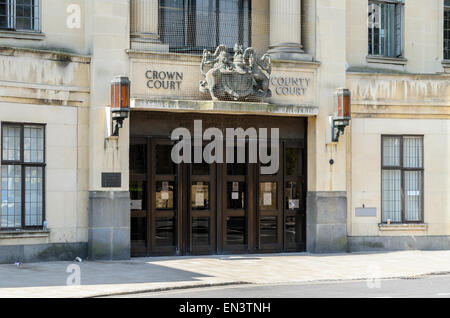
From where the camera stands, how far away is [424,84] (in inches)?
864

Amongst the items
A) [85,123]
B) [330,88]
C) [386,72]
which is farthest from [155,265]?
[386,72]

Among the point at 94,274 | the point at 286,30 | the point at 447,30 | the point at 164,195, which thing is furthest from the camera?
the point at 447,30

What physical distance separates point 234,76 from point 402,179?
20.4 feet

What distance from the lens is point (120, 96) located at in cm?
1805

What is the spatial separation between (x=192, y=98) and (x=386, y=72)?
627 centimetres

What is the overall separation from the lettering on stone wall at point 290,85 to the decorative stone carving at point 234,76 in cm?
64

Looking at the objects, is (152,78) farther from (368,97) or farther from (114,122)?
(368,97)

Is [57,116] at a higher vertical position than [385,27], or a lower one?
lower

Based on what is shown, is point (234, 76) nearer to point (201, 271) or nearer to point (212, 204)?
point (212, 204)

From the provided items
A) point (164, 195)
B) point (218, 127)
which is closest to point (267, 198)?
point (218, 127)

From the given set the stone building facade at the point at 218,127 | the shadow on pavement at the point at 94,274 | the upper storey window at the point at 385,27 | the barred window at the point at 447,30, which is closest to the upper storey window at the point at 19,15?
the stone building facade at the point at 218,127

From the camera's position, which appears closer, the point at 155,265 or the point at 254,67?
the point at 155,265

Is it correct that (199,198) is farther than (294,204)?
No
